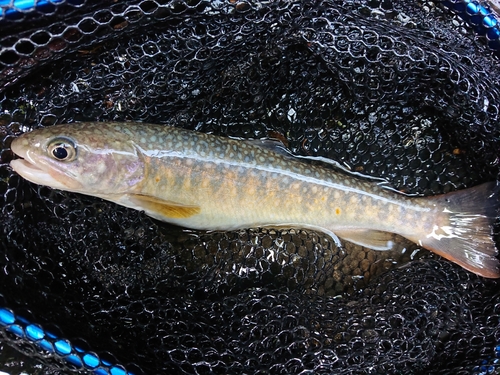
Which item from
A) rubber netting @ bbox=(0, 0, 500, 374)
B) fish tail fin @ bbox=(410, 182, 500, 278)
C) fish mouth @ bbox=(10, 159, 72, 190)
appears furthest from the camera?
fish tail fin @ bbox=(410, 182, 500, 278)

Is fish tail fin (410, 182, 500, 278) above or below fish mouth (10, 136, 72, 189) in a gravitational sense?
below

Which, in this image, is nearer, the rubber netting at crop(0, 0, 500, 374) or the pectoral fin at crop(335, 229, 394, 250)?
the rubber netting at crop(0, 0, 500, 374)

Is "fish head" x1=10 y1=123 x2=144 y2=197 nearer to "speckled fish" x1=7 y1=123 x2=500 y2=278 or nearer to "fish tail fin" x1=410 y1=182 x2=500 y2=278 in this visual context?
"speckled fish" x1=7 y1=123 x2=500 y2=278

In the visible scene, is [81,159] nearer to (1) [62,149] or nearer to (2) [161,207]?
(1) [62,149]

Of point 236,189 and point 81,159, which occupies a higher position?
point 81,159

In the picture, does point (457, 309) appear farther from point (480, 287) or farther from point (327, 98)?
point (327, 98)

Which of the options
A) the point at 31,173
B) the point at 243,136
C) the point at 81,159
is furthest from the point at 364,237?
the point at 31,173

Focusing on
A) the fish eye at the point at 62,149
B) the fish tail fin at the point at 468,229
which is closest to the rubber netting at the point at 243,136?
the fish tail fin at the point at 468,229

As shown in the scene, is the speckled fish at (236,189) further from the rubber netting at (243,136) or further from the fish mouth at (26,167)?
the rubber netting at (243,136)

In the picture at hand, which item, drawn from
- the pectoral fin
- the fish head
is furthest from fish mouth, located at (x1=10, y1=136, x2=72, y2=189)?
the pectoral fin
